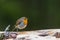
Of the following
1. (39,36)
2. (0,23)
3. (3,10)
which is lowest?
(39,36)

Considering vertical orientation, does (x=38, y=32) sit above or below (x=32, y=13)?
below

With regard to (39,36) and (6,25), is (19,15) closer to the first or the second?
(6,25)

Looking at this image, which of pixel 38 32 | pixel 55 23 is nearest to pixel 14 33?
pixel 38 32
